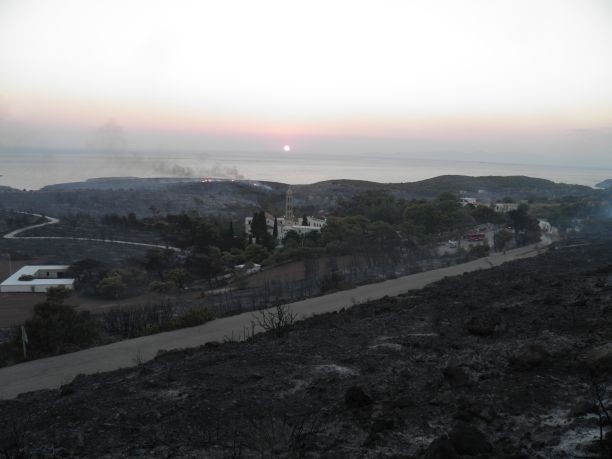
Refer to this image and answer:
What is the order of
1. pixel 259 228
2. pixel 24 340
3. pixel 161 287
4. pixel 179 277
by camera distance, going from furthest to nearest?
pixel 259 228 < pixel 179 277 < pixel 161 287 < pixel 24 340

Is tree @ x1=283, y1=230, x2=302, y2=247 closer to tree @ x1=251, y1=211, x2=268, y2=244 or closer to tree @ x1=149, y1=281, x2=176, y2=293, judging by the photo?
tree @ x1=251, y1=211, x2=268, y2=244

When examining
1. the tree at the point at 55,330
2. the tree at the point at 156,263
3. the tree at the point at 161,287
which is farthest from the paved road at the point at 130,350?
the tree at the point at 156,263

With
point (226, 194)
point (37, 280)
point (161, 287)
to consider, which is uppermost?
point (226, 194)

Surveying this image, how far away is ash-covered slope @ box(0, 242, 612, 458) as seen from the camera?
429cm

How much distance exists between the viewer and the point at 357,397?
5121 mm

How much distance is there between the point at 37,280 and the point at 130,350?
33.4ft

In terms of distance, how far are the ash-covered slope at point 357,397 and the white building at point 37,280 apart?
10.9 meters

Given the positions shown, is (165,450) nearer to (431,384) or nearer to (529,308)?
(431,384)

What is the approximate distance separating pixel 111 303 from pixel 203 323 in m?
5.47

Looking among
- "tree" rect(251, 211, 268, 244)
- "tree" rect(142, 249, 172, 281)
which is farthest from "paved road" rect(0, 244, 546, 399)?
"tree" rect(251, 211, 268, 244)

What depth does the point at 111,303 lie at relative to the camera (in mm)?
16531

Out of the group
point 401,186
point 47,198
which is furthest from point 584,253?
point 401,186

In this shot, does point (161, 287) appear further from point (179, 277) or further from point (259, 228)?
point (259, 228)

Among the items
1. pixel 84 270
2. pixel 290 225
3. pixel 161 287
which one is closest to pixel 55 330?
pixel 161 287
